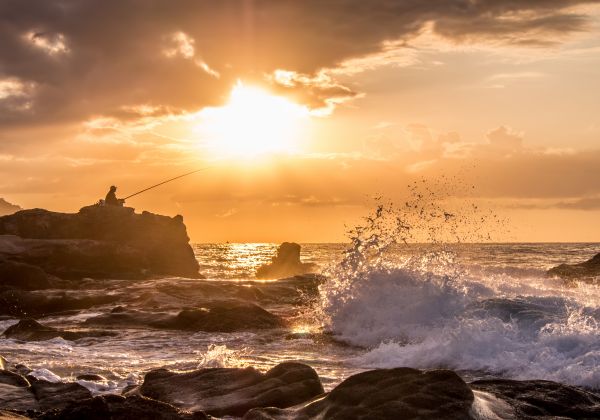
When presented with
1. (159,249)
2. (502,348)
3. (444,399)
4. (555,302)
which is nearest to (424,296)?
(555,302)

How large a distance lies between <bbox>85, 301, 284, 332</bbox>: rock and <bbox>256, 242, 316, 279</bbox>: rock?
41173 millimetres

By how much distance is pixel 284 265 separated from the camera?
61688 millimetres

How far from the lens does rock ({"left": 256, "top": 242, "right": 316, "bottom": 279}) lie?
6128cm

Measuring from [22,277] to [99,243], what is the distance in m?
12.6

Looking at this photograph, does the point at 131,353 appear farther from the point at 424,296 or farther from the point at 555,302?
the point at 555,302

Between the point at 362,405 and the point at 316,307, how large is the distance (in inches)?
572

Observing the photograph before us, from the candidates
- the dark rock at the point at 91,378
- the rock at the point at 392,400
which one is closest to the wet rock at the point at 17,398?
the dark rock at the point at 91,378

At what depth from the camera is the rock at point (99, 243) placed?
132ft

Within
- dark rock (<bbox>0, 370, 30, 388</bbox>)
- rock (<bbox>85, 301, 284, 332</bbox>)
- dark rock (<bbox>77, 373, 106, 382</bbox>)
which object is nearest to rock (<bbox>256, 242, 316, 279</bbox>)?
rock (<bbox>85, 301, 284, 332</bbox>)

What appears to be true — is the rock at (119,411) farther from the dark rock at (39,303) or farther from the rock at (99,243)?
the rock at (99,243)

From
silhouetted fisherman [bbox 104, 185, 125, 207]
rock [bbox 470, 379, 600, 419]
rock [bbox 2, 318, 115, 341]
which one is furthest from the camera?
silhouetted fisherman [bbox 104, 185, 125, 207]

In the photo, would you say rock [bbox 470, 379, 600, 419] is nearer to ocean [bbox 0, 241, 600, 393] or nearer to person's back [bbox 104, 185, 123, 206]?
ocean [bbox 0, 241, 600, 393]

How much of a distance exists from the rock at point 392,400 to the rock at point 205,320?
36.0ft

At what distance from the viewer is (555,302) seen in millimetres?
16781
